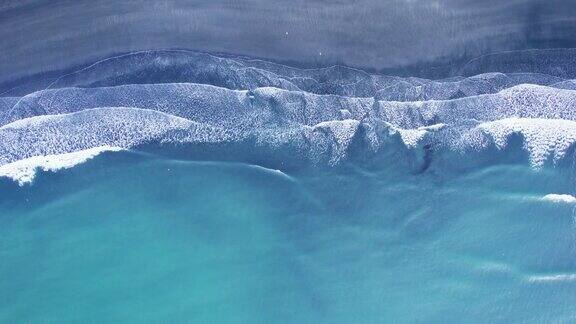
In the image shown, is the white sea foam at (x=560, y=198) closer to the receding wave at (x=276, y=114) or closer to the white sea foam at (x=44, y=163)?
the receding wave at (x=276, y=114)

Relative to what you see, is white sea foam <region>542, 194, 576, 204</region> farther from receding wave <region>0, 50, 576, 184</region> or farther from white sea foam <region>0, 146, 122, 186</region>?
white sea foam <region>0, 146, 122, 186</region>

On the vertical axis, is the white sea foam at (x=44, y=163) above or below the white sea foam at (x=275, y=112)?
below

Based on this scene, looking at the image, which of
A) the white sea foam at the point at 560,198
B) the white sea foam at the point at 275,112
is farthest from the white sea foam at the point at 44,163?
the white sea foam at the point at 560,198

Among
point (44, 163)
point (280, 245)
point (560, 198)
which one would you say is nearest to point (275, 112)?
point (280, 245)

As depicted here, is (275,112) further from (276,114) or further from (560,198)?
(560,198)

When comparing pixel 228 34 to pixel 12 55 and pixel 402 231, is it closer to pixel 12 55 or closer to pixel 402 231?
pixel 12 55

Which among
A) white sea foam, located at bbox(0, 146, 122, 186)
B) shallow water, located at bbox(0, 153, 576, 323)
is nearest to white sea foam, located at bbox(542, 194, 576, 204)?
shallow water, located at bbox(0, 153, 576, 323)

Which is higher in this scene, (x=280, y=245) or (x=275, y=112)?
(x=275, y=112)
